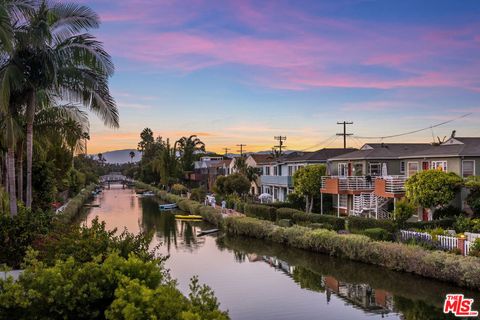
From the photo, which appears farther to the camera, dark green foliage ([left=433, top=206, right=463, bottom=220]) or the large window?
the large window

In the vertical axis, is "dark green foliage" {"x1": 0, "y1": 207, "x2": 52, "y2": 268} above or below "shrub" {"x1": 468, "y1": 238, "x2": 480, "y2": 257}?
above

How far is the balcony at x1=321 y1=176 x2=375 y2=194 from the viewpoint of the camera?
4444 centimetres

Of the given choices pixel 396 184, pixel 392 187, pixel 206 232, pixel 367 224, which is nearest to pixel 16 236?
pixel 367 224

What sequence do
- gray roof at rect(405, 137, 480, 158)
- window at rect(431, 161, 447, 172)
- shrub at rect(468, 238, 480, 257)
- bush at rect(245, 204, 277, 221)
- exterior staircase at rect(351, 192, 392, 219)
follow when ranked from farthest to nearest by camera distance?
bush at rect(245, 204, 277, 221), exterior staircase at rect(351, 192, 392, 219), window at rect(431, 161, 447, 172), gray roof at rect(405, 137, 480, 158), shrub at rect(468, 238, 480, 257)

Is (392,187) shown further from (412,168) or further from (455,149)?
(455,149)

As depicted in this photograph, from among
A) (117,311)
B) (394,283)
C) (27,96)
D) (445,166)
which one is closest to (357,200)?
(445,166)

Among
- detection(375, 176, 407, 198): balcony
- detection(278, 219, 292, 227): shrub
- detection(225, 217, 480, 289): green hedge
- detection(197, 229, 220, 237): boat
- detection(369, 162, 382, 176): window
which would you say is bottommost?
detection(197, 229, 220, 237): boat

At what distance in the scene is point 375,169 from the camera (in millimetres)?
46562

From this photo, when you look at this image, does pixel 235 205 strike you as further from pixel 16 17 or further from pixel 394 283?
pixel 16 17

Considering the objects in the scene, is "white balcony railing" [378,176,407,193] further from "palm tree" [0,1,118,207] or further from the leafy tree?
"palm tree" [0,1,118,207]

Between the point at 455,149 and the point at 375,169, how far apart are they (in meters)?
9.09

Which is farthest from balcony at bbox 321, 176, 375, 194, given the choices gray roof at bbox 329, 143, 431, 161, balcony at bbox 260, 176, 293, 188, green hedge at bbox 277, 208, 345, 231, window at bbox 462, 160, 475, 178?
balcony at bbox 260, 176, 293, 188

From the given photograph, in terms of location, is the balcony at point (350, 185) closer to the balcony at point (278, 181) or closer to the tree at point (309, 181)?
the tree at point (309, 181)

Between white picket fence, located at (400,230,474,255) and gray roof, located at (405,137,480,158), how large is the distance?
929cm
